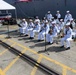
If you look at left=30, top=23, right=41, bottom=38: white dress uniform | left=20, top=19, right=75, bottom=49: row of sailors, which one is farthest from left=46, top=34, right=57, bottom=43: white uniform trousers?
left=30, top=23, right=41, bottom=38: white dress uniform

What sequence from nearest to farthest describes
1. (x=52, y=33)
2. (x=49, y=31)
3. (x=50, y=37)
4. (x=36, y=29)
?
(x=50, y=37) → (x=52, y=33) → (x=49, y=31) → (x=36, y=29)

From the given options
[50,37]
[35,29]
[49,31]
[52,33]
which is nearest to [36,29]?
[35,29]

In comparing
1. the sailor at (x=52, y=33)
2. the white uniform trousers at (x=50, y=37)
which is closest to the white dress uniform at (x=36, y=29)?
the white uniform trousers at (x=50, y=37)

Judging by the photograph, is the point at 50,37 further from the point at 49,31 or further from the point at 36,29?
the point at 36,29

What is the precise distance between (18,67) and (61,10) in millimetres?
20778

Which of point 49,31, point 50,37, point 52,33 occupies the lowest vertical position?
point 50,37

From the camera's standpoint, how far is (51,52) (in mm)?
15328

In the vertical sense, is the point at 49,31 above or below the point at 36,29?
above

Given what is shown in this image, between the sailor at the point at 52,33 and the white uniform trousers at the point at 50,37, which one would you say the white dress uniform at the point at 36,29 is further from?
the sailor at the point at 52,33

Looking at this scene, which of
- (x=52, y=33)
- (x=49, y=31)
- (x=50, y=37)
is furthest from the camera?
(x=49, y=31)

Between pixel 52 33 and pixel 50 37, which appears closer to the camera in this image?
pixel 50 37

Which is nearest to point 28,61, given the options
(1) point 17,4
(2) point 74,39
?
(2) point 74,39

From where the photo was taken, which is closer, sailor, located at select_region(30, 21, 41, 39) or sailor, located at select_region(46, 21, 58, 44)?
sailor, located at select_region(46, 21, 58, 44)

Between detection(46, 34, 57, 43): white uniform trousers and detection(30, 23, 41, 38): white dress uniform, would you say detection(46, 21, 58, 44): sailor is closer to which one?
detection(46, 34, 57, 43): white uniform trousers
